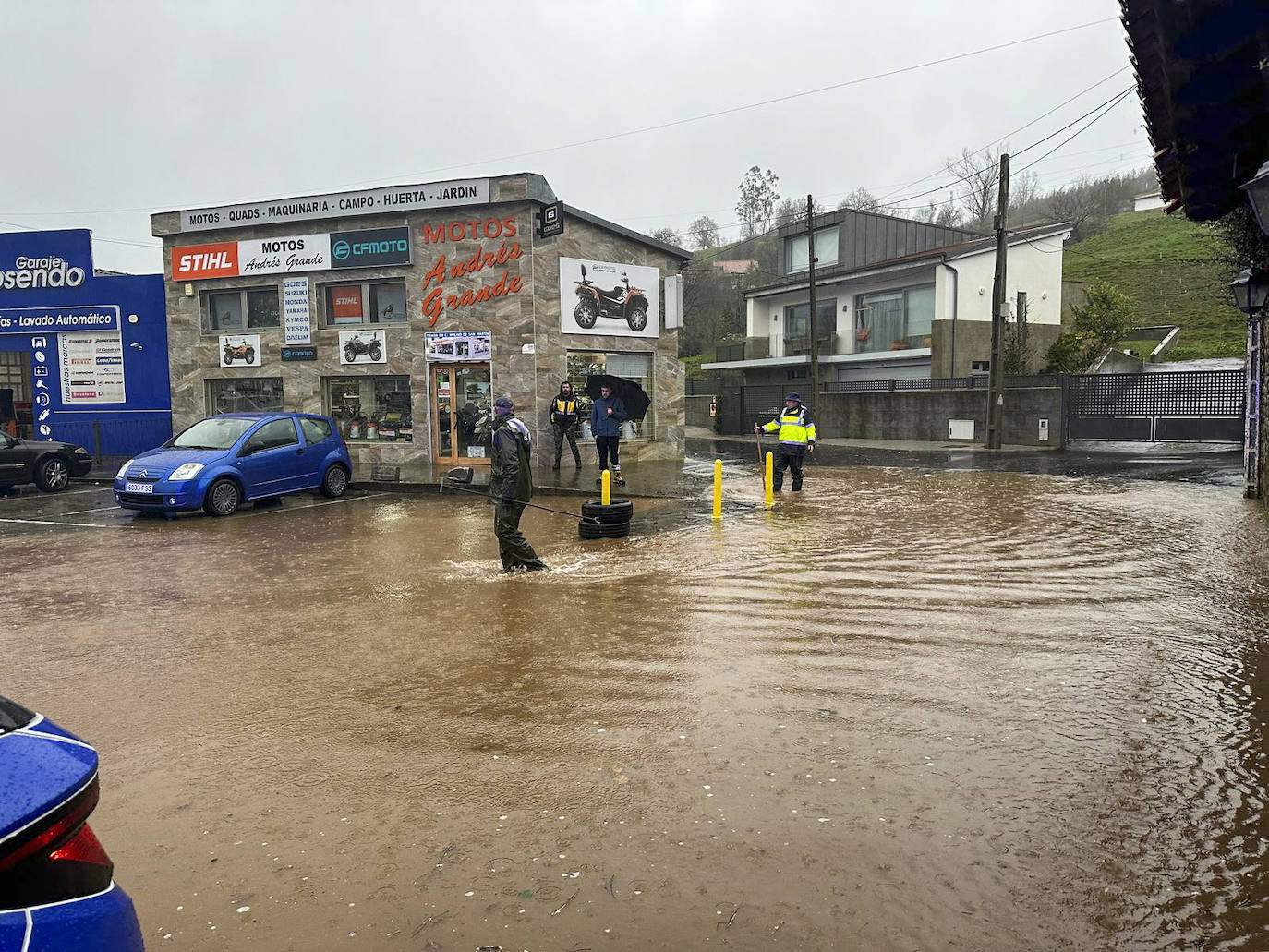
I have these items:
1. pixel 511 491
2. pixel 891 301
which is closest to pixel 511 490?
pixel 511 491

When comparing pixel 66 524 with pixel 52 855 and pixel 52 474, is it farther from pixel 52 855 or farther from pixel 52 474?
pixel 52 855

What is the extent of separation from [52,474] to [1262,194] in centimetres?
1882

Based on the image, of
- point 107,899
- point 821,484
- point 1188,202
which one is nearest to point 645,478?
point 821,484

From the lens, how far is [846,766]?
4.18 metres

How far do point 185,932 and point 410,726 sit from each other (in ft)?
6.09

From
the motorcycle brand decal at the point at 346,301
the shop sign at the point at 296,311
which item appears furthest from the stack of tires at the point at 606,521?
the shop sign at the point at 296,311

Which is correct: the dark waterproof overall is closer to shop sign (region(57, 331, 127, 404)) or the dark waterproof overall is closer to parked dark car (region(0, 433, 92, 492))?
parked dark car (region(0, 433, 92, 492))

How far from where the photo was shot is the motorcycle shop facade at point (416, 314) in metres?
19.3

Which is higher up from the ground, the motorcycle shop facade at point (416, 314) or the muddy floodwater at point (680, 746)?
the motorcycle shop facade at point (416, 314)

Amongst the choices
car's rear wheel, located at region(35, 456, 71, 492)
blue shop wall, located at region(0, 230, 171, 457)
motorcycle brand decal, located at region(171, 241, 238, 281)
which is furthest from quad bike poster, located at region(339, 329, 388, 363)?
car's rear wheel, located at region(35, 456, 71, 492)

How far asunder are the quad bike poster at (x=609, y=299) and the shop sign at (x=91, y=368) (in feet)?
39.2

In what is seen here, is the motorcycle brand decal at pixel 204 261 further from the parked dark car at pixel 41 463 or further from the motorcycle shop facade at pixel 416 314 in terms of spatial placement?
the parked dark car at pixel 41 463

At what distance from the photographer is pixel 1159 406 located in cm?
2333

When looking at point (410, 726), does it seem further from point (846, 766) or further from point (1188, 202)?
point (1188, 202)
